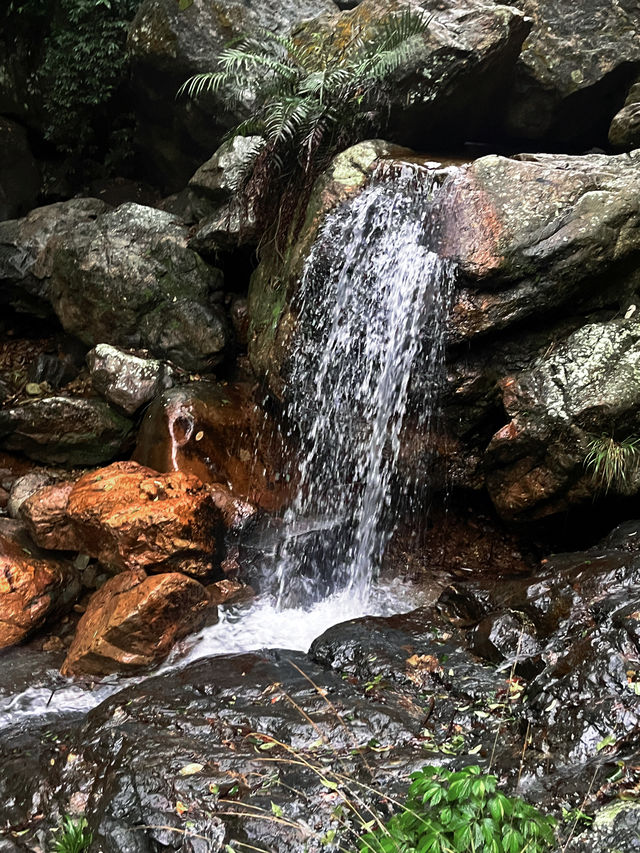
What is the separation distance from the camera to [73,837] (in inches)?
99.7

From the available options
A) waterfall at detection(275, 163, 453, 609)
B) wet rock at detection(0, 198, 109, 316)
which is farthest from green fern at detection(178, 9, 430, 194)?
wet rock at detection(0, 198, 109, 316)

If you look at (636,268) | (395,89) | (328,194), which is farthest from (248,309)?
(636,268)

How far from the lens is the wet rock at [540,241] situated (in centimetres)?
459

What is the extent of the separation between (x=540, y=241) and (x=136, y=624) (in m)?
4.07

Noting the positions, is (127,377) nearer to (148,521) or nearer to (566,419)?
(148,521)

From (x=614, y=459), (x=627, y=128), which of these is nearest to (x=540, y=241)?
(x=614, y=459)

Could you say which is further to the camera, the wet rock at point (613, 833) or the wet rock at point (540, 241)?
the wet rock at point (540, 241)

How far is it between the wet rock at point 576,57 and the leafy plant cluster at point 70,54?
5277mm

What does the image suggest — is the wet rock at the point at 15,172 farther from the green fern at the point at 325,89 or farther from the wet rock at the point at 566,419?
the wet rock at the point at 566,419

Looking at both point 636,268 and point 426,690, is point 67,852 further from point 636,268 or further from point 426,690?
point 636,268

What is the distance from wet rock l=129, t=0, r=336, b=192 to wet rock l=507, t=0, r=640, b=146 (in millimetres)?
2675

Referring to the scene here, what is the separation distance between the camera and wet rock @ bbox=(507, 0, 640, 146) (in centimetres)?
655

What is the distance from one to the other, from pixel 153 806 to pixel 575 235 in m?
4.51

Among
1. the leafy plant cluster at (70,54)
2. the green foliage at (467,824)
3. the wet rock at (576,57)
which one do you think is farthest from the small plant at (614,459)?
the leafy plant cluster at (70,54)
